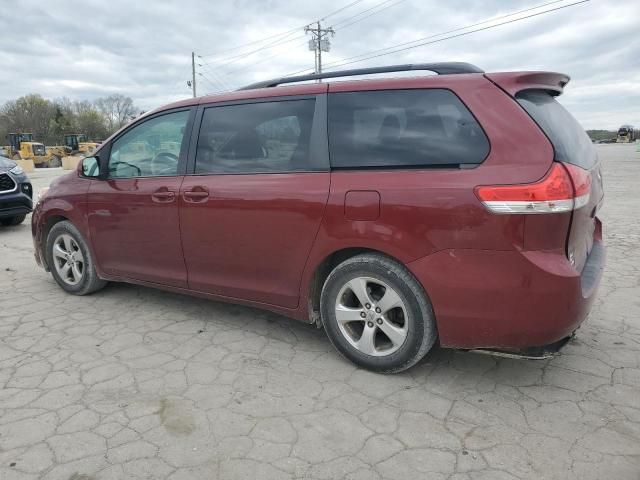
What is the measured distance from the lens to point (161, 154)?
12.5 feet

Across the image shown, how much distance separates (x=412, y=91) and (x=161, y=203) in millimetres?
1954

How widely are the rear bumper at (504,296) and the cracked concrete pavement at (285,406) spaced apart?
0.38m

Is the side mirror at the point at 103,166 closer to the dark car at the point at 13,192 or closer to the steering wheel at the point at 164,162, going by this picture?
the steering wheel at the point at 164,162

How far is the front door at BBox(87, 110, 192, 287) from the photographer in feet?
12.0

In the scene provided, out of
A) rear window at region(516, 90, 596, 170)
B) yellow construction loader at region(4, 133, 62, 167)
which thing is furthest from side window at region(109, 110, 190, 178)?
yellow construction loader at region(4, 133, 62, 167)

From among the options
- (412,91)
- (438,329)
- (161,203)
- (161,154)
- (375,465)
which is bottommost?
(375,465)

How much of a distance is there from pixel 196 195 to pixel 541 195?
2.19 metres

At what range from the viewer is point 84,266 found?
439 cm

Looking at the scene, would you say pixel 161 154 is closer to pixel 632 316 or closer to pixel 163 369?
pixel 163 369

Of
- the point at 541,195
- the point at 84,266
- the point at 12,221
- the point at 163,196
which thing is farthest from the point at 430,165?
the point at 12,221

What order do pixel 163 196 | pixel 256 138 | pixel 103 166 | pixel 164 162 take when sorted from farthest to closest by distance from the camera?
1. pixel 103 166
2. pixel 164 162
3. pixel 163 196
4. pixel 256 138

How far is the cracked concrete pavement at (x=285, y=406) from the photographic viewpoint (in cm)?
221

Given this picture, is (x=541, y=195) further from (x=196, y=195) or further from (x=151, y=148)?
(x=151, y=148)

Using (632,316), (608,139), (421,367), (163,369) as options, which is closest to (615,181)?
(632,316)
